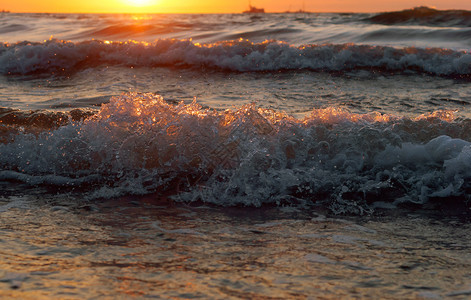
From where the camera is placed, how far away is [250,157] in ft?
13.2

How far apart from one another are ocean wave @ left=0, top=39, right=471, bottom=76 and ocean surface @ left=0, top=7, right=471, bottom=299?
7.95ft

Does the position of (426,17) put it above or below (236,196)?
above

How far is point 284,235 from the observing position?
297cm

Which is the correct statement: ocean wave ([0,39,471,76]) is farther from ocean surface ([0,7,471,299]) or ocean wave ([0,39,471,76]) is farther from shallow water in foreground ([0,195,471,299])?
shallow water in foreground ([0,195,471,299])

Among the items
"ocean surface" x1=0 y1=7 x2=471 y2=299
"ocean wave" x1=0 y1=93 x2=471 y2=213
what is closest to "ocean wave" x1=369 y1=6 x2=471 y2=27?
"ocean surface" x1=0 y1=7 x2=471 y2=299

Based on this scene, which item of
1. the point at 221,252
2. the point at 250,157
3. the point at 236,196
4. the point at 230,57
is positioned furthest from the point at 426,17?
the point at 221,252

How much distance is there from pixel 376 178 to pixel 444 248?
121 centimetres

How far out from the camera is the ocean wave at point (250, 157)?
3.75m

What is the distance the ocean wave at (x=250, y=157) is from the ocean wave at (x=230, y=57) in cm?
582

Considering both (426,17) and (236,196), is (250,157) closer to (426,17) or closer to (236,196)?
(236,196)

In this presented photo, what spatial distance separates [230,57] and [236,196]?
25.0 ft

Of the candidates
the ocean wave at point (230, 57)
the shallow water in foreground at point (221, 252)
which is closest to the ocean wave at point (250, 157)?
the shallow water in foreground at point (221, 252)

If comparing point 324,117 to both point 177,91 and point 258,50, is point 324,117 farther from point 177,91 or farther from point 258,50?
point 258,50

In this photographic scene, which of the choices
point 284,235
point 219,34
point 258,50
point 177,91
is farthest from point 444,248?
point 219,34
